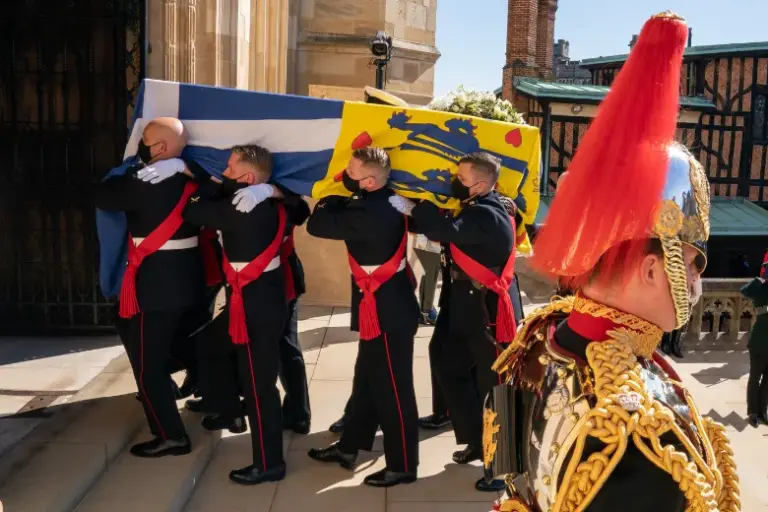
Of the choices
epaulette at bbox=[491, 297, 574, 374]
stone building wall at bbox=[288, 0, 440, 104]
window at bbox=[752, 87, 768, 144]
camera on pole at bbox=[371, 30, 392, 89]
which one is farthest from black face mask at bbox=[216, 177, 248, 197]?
window at bbox=[752, 87, 768, 144]

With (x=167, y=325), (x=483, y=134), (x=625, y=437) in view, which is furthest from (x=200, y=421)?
(x=625, y=437)

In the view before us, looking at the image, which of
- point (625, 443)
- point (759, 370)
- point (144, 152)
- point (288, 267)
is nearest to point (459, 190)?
point (288, 267)

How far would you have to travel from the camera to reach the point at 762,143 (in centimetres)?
1778

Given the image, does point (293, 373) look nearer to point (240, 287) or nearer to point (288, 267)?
point (288, 267)

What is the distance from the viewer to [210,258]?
181 inches

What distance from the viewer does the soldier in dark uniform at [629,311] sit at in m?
1.56

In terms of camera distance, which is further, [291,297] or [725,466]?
[291,297]

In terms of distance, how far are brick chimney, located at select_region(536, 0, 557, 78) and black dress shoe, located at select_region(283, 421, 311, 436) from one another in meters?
19.7

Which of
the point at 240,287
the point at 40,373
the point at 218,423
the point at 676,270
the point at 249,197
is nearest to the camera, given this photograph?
the point at 676,270

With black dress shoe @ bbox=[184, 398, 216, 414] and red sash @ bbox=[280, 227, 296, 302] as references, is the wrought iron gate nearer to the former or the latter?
black dress shoe @ bbox=[184, 398, 216, 414]

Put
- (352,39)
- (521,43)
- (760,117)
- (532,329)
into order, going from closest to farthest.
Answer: (532,329)
(352,39)
(760,117)
(521,43)

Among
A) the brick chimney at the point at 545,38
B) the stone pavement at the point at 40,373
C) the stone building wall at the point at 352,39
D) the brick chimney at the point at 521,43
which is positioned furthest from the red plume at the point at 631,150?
the brick chimney at the point at 545,38

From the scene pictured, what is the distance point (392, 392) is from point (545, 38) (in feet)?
68.1

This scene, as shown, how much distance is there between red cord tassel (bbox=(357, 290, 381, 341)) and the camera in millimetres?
4102
